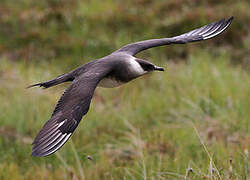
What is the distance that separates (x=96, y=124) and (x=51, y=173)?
48.5 inches

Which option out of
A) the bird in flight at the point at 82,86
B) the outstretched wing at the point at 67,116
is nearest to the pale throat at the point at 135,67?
the bird in flight at the point at 82,86

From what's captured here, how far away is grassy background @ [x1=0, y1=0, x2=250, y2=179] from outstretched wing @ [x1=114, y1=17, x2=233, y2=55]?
822 mm

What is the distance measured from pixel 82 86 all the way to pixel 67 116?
26 cm

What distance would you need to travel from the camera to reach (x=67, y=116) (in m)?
3.28

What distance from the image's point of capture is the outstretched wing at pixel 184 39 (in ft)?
14.1

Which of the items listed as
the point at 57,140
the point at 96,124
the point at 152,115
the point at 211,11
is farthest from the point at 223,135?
the point at 211,11

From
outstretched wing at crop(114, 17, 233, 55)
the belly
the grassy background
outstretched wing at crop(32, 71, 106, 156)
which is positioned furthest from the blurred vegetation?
outstretched wing at crop(32, 71, 106, 156)

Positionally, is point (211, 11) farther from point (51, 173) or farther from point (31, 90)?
point (51, 173)

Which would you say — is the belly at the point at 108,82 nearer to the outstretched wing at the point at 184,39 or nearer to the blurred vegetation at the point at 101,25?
the outstretched wing at the point at 184,39

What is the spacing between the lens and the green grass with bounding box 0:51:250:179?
4316 millimetres

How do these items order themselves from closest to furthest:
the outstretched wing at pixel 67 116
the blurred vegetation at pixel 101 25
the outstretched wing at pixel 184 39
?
the outstretched wing at pixel 67 116, the outstretched wing at pixel 184 39, the blurred vegetation at pixel 101 25

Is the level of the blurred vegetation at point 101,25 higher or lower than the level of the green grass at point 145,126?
lower

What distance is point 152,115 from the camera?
5848 mm

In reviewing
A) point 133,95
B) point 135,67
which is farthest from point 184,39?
point 133,95
